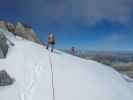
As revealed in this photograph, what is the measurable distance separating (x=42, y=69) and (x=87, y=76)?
3.60 m

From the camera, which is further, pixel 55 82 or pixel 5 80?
pixel 55 82

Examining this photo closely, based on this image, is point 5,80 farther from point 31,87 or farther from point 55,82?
point 55,82

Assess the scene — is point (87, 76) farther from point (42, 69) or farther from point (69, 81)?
point (42, 69)

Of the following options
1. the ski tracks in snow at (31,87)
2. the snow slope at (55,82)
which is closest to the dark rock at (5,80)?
the snow slope at (55,82)

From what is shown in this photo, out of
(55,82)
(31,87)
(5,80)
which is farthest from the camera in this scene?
(55,82)

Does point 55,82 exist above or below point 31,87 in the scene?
above

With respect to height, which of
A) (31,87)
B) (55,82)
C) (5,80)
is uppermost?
(5,80)

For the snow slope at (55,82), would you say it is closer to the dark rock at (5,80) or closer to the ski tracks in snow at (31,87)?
the ski tracks in snow at (31,87)

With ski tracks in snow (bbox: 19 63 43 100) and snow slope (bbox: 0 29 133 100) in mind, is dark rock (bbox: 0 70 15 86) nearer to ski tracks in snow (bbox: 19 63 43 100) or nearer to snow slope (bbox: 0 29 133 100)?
snow slope (bbox: 0 29 133 100)

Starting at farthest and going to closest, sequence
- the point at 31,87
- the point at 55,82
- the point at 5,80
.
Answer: the point at 55,82 < the point at 31,87 < the point at 5,80

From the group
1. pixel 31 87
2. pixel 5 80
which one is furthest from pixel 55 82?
pixel 5 80

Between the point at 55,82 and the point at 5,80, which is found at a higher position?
the point at 5,80

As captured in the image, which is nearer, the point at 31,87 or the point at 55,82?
the point at 31,87

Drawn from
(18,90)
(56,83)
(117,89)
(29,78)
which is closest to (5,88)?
(18,90)
